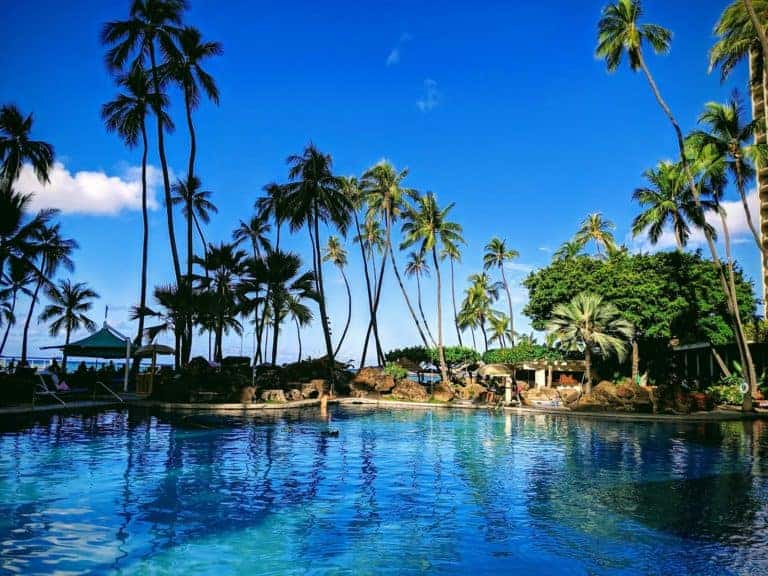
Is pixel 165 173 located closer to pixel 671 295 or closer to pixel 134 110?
pixel 134 110

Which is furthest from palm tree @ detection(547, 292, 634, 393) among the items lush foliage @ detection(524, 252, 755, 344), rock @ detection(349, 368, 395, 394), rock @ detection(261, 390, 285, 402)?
rock @ detection(261, 390, 285, 402)

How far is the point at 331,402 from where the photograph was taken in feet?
107

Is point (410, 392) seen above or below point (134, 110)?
below

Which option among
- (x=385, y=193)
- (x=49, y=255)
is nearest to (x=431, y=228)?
(x=385, y=193)

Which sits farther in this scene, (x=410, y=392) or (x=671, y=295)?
(x=671, y=295)

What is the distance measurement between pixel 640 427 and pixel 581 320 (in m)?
10.8

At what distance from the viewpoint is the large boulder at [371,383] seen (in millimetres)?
35812

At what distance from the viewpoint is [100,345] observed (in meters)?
30.5

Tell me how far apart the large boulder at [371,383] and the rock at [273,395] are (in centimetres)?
644

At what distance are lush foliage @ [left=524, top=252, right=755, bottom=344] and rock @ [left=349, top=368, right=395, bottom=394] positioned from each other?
429 inches

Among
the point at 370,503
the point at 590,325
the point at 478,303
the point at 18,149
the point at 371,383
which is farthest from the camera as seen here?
the point at 478,303

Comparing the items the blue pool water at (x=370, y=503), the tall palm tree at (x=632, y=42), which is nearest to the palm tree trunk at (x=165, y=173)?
the blue pool water at (x=370, y=503)

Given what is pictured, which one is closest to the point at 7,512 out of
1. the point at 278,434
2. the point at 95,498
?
the point at 95,498

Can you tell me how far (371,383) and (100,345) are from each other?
16.2 meters
